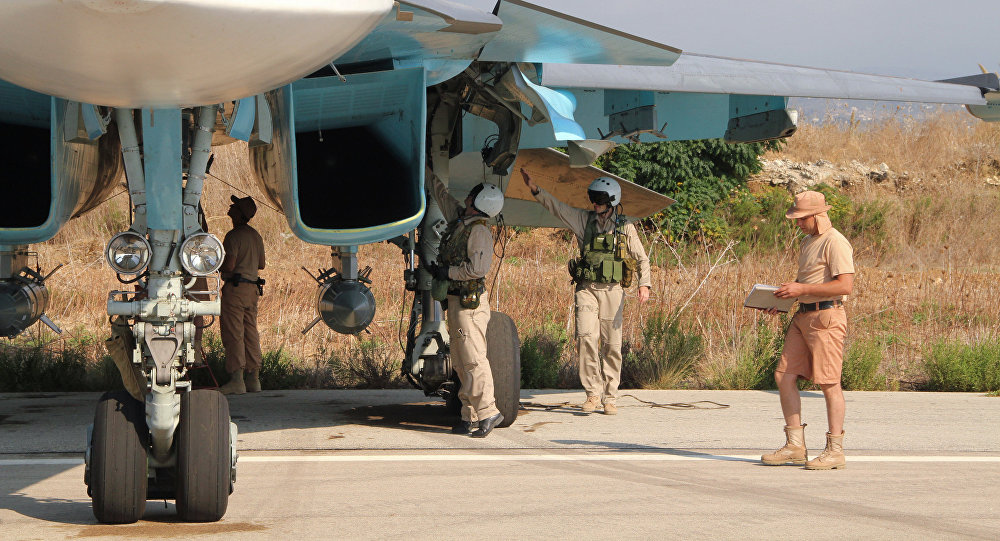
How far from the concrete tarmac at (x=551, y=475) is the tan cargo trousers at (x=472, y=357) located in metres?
0.27

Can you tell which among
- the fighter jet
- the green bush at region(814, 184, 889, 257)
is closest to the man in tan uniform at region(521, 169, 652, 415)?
the fighter jet

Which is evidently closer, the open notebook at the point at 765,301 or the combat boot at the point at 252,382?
the open notebook at the point at 765,301

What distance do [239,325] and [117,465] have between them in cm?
507

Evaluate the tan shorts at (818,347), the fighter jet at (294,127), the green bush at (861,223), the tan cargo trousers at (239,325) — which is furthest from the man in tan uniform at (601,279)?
the green bush at (861,223)

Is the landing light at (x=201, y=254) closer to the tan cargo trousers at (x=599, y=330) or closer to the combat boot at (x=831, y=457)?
the combat boot at (x=831, y=457)

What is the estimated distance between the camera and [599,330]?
8797mm

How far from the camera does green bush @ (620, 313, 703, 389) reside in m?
10.6

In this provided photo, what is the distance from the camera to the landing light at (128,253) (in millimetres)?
4809

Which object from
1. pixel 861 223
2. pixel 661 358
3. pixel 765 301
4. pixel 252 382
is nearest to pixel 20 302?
pixel 252 382

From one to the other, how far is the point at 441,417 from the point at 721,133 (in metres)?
3.83

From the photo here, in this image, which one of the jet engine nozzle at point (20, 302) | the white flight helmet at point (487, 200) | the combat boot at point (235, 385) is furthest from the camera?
the combat boot at point (235, 385)

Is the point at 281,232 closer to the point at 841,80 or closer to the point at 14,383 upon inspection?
the point at 14,383

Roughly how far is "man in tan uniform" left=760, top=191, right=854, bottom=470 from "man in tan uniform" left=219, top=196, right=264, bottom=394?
5.13 meters

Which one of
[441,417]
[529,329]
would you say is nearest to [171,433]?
[441,417]
